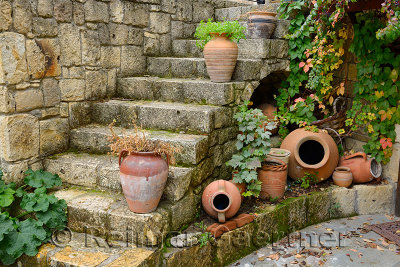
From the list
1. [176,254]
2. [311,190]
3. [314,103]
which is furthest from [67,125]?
[314,103]

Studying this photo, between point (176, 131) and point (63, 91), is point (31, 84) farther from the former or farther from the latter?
point (176, 131)

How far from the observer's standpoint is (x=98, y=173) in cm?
324

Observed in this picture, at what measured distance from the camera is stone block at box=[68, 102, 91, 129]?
3.76 meters

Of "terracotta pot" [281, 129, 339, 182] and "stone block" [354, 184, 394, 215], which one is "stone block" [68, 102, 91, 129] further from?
"stone block" [354, 184, 394, 215]

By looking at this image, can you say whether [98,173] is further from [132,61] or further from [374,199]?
[374,199]

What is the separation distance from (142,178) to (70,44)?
68.9 inches

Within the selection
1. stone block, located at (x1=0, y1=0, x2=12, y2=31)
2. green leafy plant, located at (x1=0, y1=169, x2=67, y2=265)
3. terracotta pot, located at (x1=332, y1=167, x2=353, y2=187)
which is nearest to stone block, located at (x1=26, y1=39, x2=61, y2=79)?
stone block, located at (x1=0, y1=0, x2=12, y2=31)

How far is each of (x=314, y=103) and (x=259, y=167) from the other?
1510 millimetres

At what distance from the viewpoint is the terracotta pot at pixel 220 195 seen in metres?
3.16

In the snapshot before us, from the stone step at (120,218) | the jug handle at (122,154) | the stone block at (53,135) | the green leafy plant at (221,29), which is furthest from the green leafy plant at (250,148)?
the stone block at (53,135)

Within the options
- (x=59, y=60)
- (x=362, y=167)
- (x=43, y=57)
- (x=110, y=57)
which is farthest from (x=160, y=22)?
(x=362, y=167)

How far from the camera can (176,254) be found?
280cm

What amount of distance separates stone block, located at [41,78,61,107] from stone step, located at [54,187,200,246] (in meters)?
0.89

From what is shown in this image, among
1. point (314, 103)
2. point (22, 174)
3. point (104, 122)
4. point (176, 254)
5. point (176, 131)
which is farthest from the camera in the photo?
point (314, 103)
